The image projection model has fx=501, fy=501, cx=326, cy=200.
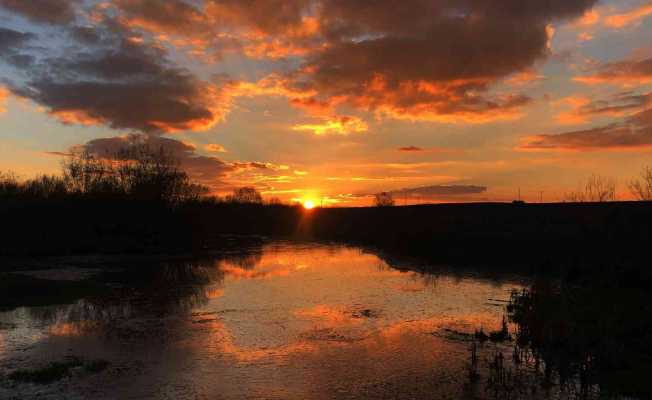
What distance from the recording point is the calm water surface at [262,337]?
988 centimetres

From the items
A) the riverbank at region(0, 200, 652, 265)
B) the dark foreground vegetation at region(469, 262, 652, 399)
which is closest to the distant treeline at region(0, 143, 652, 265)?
the riverbank at region(0, 200, 652, 265)

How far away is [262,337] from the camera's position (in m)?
13.6

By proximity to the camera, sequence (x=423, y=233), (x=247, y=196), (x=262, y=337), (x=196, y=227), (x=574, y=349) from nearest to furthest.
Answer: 1. (x=574, y=349)
2. (x=262, y=337)
3. (x=423, y=233)
4. (x=196, y=227)
5. (x=247, y=196)

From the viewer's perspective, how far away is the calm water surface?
9.88 meters

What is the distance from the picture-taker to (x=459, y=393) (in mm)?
9539

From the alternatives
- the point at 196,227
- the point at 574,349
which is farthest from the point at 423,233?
the point at 574,349

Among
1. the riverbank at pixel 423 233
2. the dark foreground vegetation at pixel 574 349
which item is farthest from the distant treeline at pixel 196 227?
the dark foreground vegetation at pixel 574 349

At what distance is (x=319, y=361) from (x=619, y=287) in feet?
46.3

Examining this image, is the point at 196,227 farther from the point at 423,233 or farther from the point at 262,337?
the point at 262,337

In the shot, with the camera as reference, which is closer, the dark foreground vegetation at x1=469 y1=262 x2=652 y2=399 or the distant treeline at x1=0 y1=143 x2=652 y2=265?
the dark foreground vegetation at x1=469 y1=262 x2=652 y2=399

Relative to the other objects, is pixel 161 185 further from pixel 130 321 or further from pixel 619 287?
pixel 619 287

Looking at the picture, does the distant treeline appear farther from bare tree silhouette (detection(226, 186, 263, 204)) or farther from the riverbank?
bare tree silhouette (detection(226, 186, 263, 204))

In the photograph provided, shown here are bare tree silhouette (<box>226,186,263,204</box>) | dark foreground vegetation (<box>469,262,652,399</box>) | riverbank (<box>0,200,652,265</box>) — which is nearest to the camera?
dark foreground vegetation (<box>469,262,652,399</box>)

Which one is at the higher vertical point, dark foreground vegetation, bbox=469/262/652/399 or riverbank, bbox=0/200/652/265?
riverbank, bbox=0/200/652/265
